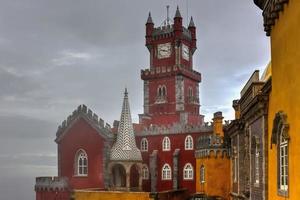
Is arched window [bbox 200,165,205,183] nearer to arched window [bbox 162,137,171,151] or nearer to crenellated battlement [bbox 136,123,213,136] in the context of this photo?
crenellated battlement [bbox 136,123,213,136]

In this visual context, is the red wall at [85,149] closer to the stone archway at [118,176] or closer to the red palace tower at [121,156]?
the red palace tower at [121,156]

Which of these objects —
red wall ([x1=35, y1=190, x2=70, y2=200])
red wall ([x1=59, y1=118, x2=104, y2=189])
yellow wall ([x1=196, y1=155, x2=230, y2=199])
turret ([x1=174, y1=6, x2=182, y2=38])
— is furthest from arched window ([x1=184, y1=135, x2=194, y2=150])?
turret ([x1=174, y1=6, x2=182, y2=38])

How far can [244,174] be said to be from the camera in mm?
19891

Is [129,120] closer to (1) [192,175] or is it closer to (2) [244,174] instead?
(1) [192,175]

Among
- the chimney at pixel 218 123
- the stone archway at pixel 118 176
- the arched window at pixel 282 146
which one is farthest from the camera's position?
the stone archway at pixel 118 176

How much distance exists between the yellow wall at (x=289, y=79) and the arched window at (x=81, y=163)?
28.1 metres

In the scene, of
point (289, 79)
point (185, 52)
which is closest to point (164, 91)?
point (185, 52)

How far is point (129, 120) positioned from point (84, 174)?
6.04 meters

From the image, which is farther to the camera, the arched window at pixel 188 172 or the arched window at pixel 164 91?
the arched window at pixel 164 91

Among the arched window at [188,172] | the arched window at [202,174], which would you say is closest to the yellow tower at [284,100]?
the arched window at [202,174]

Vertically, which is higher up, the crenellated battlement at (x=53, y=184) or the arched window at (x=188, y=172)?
the arched window at (x=188, y=172)

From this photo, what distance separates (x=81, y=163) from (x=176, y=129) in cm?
860

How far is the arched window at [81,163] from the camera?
1556 inches

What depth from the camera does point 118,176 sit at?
39.0m
